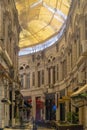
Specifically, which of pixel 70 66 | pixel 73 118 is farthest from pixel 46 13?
pixel 73 118

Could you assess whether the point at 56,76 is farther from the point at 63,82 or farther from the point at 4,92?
the point at 4,92

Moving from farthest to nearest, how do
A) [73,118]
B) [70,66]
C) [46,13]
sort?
[46,13]
[70,66]
[73,118]

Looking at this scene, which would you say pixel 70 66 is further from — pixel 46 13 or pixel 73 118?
pixel 46 13

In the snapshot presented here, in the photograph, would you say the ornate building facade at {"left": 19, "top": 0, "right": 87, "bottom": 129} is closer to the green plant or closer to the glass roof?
the green plant

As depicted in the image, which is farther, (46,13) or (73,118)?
(46,13)

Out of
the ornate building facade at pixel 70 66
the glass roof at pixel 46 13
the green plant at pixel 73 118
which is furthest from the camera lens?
the glass roof at pixel 46 13

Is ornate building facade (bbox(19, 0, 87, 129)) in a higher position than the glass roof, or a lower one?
lower

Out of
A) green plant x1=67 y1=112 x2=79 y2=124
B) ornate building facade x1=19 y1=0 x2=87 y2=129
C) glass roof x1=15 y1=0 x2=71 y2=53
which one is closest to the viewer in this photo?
ornate building facade x1=19 y1=0 x2=87 y2=129

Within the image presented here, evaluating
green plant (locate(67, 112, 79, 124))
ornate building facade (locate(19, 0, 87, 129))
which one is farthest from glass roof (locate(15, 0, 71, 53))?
green plant (locate(67, 112, 79, 124))

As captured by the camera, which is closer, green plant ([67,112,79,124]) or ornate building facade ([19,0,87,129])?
ornate building facade ([19,0,87,129])

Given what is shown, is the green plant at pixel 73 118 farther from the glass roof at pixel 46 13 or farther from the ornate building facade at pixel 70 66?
the glass roof at pixel 46 13

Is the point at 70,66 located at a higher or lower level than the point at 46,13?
lower

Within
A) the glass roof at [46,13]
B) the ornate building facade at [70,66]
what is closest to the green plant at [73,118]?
the ornate building facade at [70,66]

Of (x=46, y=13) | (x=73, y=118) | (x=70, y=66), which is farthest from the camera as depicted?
(x=46, y=13)
